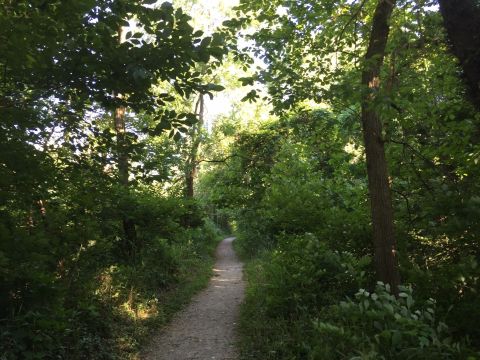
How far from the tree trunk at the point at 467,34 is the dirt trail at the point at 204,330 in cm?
510

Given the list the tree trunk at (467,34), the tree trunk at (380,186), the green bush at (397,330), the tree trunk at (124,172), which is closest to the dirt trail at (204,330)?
the tree trunk at (124,172)

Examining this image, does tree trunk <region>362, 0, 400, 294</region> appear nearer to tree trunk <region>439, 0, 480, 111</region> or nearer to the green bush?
the green bush

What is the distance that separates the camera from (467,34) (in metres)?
3.49

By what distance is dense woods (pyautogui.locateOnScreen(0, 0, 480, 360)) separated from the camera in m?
3.74

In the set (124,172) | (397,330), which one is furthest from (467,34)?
(124,172)

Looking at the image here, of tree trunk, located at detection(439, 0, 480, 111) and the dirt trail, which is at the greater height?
tree trunk, located at detection(439, 0, 480, 111)

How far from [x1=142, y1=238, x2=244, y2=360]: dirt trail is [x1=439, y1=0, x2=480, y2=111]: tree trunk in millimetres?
5101

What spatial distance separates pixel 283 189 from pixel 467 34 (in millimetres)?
6796

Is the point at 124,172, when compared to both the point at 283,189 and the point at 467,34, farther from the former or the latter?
the point at 283,189

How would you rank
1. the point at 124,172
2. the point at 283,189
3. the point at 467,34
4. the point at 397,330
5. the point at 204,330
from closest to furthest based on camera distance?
the point at 397,330 → the point at 467,34 → the point at 124,172 → the point at 204,330 → the point at 283,189

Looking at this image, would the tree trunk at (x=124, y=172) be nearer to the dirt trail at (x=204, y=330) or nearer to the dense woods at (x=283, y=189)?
the dense woods at (x=283, y=189)

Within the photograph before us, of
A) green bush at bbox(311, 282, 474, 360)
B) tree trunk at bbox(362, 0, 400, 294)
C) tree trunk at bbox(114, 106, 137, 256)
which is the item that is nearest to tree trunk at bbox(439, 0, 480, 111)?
green bush at bbox(311, 282, 474, 360)

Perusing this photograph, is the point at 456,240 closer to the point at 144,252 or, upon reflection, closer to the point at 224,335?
the point at 224,335

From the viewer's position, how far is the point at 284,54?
300 inches
